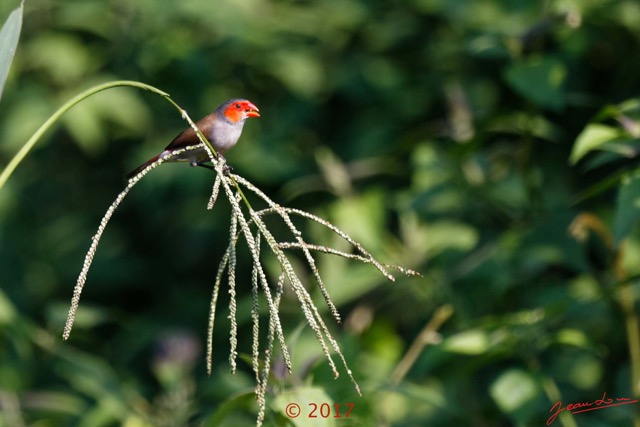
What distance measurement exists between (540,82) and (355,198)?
3.62ft

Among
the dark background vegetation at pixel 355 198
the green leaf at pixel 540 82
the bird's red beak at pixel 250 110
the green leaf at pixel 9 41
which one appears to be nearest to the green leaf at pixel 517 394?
the dark background vegetation at pixel 355 198

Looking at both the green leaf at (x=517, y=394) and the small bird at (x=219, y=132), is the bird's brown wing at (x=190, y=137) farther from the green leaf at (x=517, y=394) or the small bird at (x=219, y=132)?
the green leaf at (x=517, y=394)

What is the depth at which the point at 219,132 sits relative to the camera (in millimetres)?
1278

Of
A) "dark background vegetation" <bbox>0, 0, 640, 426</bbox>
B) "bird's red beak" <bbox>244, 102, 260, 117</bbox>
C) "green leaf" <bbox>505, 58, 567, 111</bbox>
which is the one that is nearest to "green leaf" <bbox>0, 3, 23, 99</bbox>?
"bird's red beak" <bbox>244, 102, 260, 117</bbox>

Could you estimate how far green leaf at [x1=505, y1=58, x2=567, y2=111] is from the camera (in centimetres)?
275

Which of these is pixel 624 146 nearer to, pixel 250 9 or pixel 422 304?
pixel 422 304

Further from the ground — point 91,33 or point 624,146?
point 91,33

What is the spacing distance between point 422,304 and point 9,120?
2444 mm

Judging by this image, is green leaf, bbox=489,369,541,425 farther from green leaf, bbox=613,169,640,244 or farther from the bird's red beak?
the bird's red beak

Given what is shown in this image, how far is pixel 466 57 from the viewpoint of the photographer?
4465 mm

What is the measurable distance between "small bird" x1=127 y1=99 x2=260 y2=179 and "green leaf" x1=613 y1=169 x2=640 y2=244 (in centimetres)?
93

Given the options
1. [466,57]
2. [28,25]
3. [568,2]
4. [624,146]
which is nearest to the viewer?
[624,146]

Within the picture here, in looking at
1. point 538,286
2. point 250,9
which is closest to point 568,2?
point 538,286

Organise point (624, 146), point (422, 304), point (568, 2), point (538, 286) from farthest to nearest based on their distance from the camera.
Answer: point (422, 304) < point (568, 2) < point (538, 286) < point (624, 146)
